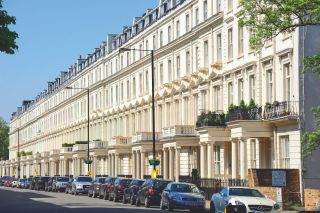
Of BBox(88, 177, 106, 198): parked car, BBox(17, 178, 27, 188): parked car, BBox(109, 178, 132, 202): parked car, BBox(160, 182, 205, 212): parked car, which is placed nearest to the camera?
BBox(160, 182, 205, 212): parked car

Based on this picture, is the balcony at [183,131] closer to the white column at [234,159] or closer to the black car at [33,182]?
the white column at [234,159]

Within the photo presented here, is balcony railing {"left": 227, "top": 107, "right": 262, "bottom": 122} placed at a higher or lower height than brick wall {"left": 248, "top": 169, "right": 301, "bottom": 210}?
higher

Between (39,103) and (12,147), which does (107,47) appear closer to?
(39,103)

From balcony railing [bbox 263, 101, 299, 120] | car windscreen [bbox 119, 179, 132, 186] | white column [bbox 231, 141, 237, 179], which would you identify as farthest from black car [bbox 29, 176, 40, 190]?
balcony railing [bbox 263, 101, 299, 120]

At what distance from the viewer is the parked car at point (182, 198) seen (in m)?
37.7

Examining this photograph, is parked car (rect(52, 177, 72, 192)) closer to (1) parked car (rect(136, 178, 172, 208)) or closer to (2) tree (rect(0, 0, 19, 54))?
(1) parked car (rect(136, 178, 172, 208))

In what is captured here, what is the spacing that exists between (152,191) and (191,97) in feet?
60.0

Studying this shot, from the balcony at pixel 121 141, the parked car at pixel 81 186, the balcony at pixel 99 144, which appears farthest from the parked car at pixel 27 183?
the parked car at pixel 81 186

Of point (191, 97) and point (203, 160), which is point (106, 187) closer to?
point (203, 160)

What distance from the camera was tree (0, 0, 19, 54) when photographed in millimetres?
23547

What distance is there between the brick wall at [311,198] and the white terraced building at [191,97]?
A: 4300 millimetres

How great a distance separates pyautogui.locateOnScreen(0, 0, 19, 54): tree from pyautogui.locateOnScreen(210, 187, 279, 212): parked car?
34.2ft

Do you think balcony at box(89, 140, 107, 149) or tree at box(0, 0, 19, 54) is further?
balcony at box(89, 140, 107, 149)

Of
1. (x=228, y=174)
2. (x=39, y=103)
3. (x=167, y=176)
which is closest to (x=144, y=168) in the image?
(x=167, y=176)
